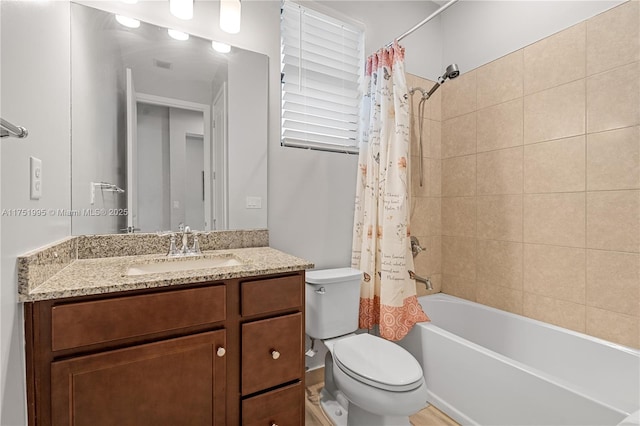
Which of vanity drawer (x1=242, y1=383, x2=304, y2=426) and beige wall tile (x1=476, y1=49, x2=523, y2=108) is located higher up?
beige wall tile (x1=476, y1=49, x2=523, y2=108)

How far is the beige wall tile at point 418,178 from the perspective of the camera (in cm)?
228

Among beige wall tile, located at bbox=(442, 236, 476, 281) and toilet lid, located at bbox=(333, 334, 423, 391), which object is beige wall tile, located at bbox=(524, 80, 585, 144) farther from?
toilet lid, located at bbox=(333, 334, 423, 391)

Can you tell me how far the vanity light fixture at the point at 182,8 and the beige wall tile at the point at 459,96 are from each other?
6.25ft

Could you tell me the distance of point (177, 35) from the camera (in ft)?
4.84

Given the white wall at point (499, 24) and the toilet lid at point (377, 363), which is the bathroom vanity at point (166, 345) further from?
the white wall at point (499, 24)

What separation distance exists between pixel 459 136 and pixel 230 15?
5.84 feet

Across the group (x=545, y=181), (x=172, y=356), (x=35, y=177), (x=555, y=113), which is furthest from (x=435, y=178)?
(x=35, y=177)

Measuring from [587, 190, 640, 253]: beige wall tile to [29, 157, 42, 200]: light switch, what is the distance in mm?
2417

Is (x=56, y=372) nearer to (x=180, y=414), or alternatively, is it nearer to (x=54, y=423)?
(x=54, y=423)

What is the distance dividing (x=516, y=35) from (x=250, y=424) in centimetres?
266

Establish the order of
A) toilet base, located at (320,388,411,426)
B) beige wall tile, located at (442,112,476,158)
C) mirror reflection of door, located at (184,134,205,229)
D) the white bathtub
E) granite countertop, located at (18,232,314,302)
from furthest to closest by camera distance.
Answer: beige wall tile, located at (442,112,476,158) < mirror reflection of door, located at (184,134,205,229) < toilet base, located at (320,388,411,426) < the white bathtub < granite countertop, located at (18,232,314,302)

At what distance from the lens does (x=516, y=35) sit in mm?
1911

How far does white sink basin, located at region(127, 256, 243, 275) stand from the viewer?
1231mm

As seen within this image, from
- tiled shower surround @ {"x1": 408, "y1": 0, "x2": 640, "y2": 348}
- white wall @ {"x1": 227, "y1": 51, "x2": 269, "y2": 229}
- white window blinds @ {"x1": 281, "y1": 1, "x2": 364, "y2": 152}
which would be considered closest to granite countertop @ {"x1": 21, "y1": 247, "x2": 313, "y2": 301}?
white wall @ {"x1": 227, "y1": 51, "x2": 269, "y2": 229}
